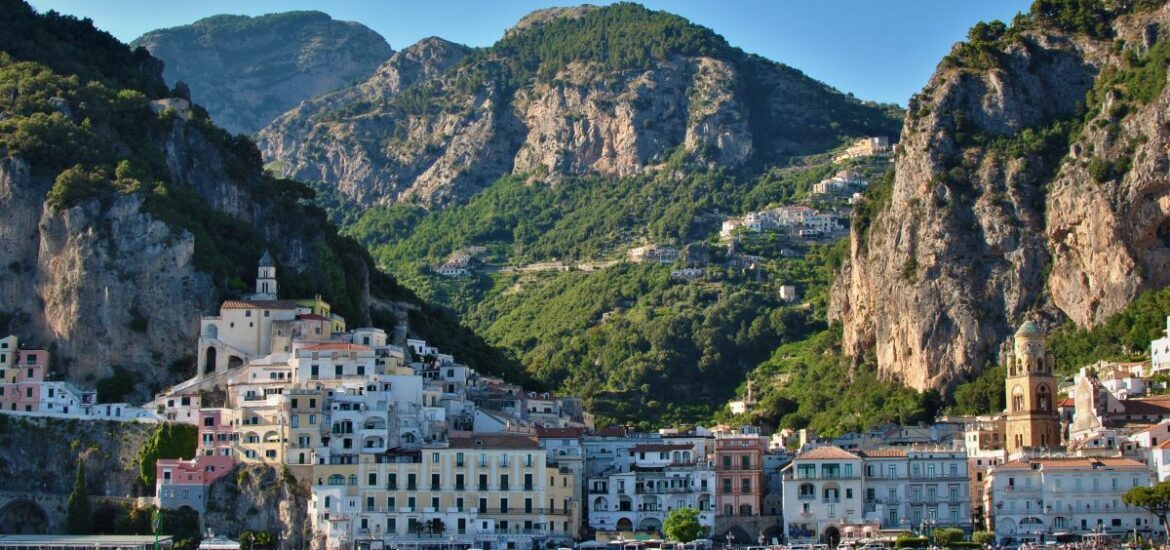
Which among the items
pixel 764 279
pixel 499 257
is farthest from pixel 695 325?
pixel 499 257

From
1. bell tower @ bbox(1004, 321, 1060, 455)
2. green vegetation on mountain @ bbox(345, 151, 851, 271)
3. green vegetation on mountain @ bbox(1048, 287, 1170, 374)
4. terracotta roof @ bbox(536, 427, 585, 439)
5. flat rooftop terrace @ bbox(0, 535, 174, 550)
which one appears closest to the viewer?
flat rooftop terrace @ bbox(0, 535, 174, 550)

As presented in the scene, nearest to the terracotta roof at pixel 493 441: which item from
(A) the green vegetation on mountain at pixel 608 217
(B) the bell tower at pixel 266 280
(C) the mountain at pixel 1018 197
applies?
(B) the bell tower at pixel 266 280

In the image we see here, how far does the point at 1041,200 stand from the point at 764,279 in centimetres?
3870

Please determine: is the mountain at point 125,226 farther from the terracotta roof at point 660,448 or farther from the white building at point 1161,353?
the white building at point 1161,353

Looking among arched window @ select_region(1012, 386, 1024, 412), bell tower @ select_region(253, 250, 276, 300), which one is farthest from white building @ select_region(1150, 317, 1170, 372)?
bell tower @ select_region(253, 250, 276, 300)

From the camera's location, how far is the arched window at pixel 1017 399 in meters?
106

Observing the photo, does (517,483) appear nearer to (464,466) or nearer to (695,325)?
(464,466)

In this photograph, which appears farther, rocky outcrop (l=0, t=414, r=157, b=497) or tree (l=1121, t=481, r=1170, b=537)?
rocky outcrop (l=0, t=414, r=157, b=497)

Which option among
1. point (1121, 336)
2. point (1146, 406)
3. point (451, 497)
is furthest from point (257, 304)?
point (1121, 336)

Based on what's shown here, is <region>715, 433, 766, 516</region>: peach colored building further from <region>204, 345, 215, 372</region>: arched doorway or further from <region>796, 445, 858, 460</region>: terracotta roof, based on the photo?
<region>204, 345, 215, 372</region>: arched doorway

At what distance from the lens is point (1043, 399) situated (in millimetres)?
105562

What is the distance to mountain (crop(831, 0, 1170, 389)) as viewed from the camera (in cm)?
12269

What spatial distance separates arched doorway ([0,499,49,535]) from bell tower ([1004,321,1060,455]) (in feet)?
151

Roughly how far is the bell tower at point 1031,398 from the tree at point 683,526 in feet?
62.0
